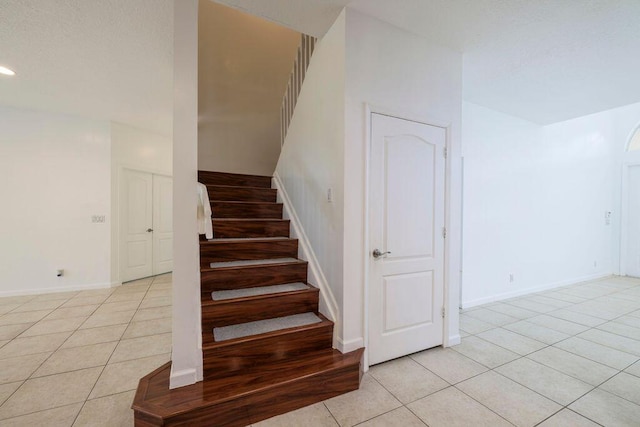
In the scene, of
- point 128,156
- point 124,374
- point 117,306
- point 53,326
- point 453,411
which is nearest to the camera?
point 453,411

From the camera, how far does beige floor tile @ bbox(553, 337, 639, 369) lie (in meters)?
2.27

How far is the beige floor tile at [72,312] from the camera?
3171 mm

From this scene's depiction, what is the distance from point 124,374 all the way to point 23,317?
2272 millimetres

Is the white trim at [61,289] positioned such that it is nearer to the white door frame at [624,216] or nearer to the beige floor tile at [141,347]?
the beige floor tile at [141,347]

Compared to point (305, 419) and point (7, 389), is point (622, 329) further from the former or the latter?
point (7, 389)

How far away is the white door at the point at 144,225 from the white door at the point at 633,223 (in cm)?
957

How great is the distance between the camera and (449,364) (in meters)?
2.22

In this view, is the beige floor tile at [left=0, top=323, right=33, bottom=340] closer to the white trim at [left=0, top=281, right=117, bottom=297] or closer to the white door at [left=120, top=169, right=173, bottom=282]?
the white trim at [left=0, top=281, right=117, bottom=297]

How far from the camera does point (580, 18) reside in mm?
2055

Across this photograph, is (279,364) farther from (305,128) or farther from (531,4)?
(531,4)

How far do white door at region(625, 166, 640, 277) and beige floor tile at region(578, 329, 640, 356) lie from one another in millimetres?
4187

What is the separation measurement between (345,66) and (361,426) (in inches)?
96.8

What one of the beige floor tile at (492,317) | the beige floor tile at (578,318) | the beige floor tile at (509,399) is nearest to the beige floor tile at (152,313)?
the beige floor tile at (509,399)

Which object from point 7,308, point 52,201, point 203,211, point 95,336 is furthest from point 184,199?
point 52,201
